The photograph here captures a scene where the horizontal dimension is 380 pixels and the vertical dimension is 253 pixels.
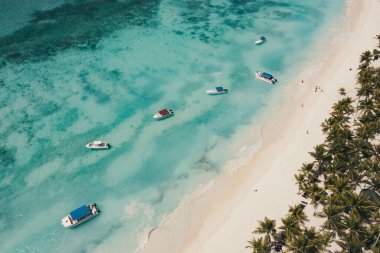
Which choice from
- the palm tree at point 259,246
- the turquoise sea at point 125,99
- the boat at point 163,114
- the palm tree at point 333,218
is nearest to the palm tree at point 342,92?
the turquoise sea at point 125,99

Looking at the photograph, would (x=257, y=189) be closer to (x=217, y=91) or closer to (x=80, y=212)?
(x=217, y=91)

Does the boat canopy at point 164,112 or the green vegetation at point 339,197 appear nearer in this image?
the green vegetation at point 339,197

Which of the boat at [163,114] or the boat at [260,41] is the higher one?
the boat at [260,41]

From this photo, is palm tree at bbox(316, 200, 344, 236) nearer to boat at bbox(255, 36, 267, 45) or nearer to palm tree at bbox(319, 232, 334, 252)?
palm tree at bbox(319, 232, 334, 252)

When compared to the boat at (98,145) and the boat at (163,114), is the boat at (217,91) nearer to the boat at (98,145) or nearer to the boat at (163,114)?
the boat at (163,114)

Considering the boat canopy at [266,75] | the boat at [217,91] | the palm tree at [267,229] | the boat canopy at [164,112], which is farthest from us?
the boat canopy at [266,75]

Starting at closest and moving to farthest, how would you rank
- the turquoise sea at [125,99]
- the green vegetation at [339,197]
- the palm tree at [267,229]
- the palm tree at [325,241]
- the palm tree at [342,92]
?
the palm tree at [325,241]
the green vegetation at [339,197]
the palm tree at [267,229]
the turquoise sea at [125,99]
the palm tree at [342,92]

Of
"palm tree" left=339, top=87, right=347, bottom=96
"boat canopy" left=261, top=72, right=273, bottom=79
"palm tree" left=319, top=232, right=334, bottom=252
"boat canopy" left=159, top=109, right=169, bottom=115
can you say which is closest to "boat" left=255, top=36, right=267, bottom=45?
"boat canopy" left=261, top=72, right=273, bottom=79
